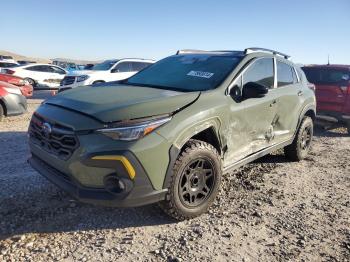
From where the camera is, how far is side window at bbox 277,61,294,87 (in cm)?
514

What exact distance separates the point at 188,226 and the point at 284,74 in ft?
10.0

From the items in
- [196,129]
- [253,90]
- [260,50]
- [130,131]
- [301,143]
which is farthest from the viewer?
[301,143]

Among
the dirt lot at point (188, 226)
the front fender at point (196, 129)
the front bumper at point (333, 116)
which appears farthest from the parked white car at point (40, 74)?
the front fender at point (196, 129)

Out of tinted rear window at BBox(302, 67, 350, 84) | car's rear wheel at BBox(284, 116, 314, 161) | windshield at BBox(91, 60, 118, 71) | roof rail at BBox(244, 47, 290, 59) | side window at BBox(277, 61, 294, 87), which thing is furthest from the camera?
windshield at BBox(91, 60, 118, 71)

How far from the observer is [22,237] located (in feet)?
10.3

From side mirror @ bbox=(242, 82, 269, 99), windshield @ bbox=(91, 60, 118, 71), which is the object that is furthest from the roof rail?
windshield @ bbox=(91, 60, 118, 71)

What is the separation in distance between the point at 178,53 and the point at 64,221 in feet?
9.87

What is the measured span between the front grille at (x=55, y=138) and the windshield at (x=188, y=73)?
→ 1.43m

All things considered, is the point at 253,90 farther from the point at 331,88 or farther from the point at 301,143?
the point at 331,88

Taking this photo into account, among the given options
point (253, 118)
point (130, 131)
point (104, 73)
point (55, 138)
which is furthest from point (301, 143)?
point (104, 73)

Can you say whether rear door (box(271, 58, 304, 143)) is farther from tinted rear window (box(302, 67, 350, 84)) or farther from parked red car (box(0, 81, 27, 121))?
parked red car (box(0, 81, 27, 121))

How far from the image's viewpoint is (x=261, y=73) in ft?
15.3

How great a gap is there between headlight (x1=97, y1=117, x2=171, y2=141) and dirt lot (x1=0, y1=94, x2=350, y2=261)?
990 mm

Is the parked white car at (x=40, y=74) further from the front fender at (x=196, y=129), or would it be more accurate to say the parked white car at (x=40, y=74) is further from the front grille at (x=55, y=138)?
the front fender at (x=196, y=129)
